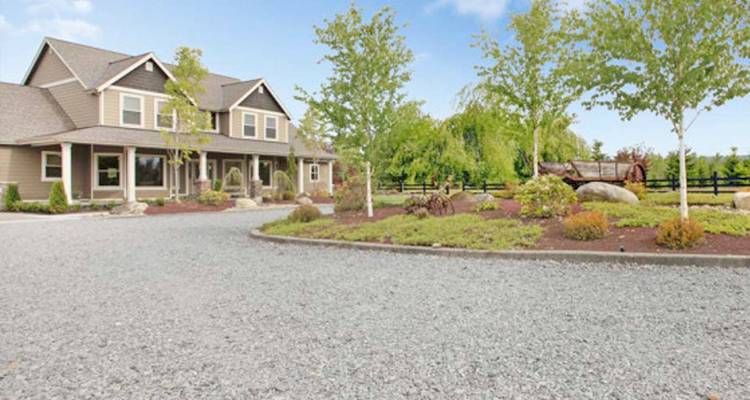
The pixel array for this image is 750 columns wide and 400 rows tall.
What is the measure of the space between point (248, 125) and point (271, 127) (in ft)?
6.09

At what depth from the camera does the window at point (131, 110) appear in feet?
71.8

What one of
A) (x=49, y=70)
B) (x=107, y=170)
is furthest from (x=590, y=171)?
(x=49, y=70)

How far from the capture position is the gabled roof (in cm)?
2015

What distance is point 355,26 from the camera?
1226 centimetres

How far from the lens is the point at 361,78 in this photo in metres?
12.3

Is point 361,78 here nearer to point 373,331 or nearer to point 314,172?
point 373,331

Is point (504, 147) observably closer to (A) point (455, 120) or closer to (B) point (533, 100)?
(A) point (455, 120)

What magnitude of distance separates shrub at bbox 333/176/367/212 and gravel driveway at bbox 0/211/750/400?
21.6 feet

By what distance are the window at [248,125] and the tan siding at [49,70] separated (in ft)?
28.9

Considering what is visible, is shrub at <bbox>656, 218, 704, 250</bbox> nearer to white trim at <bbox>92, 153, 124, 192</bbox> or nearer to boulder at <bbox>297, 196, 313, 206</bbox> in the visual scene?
boulder at <bbox>297, 196, 313, 206</bbox>

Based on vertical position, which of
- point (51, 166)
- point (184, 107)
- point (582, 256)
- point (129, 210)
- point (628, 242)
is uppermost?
point (184, 107)

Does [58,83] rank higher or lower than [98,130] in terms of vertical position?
higher

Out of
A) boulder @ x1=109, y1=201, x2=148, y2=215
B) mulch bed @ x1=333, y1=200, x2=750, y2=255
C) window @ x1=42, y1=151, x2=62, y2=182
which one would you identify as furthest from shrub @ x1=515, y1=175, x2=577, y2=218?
window @ x1=42, y1=151, x2=62, y2=182

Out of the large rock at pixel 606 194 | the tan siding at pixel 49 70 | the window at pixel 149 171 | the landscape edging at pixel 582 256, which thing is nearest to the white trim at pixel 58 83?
the tan siding at pixel 49 70
